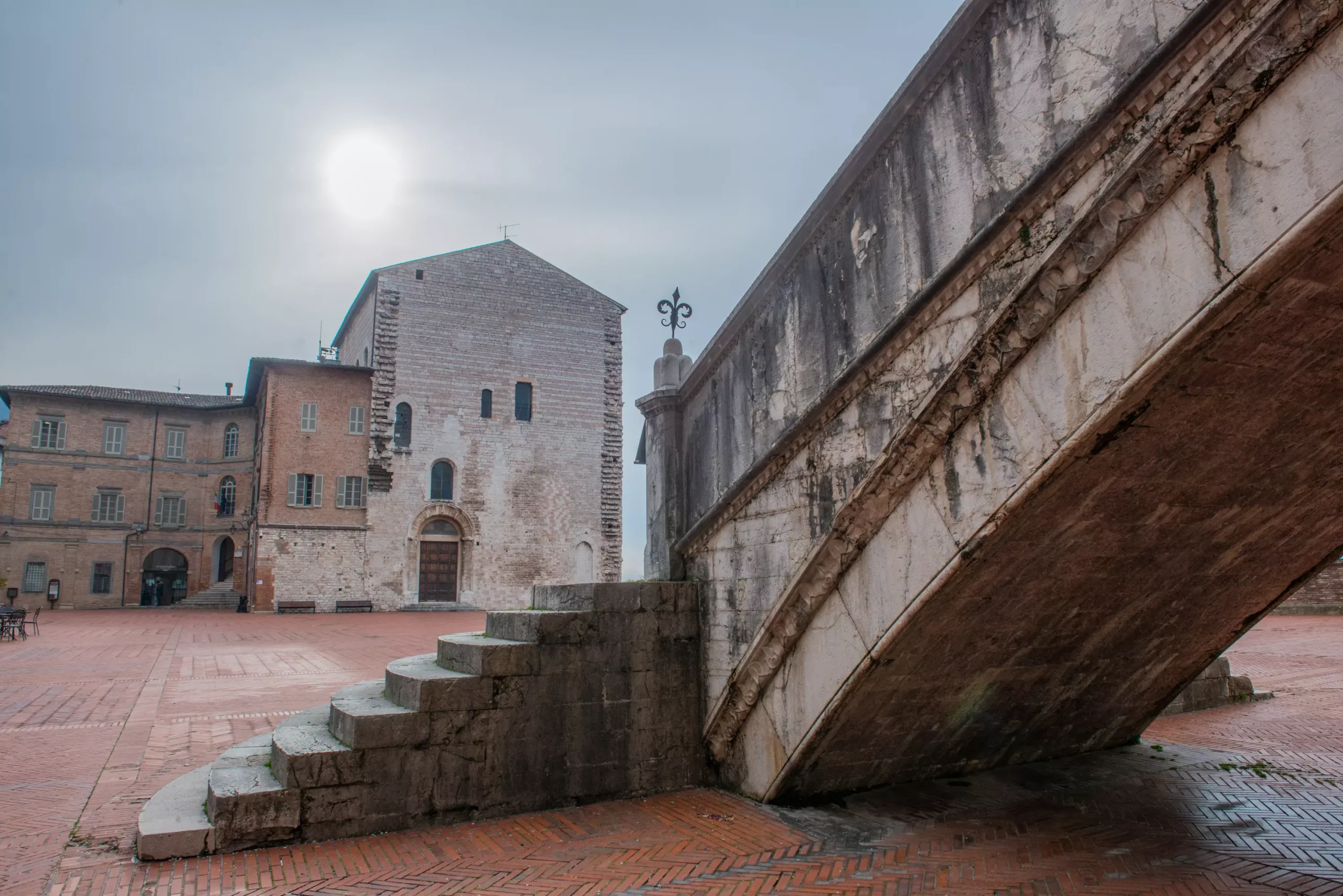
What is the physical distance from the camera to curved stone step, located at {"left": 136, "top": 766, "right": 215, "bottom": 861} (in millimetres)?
4805

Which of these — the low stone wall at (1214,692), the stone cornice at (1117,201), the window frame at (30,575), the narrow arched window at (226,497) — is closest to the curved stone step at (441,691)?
the stone cornice at (1117,201)

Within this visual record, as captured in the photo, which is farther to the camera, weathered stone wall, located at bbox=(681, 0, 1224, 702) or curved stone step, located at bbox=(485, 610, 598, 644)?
curved stone step, located at bbox=(485, 610, 598, 644)

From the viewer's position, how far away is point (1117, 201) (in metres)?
3.55

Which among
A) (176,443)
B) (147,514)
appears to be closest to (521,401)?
(176,443)

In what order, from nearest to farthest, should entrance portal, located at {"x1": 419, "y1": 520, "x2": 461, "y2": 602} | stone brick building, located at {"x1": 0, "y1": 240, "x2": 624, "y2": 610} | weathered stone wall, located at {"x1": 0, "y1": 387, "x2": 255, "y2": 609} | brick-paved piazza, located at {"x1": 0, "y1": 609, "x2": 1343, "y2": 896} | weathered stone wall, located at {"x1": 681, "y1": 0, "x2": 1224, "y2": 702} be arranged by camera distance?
weathered stone wall, located at {"x1": 681, "y1": 0, "x2": 1224, "y2": 702}
brick-paved piazza, located at {"x1": 0, "y1": 609, "x2": 1343, "y2": 896}
stone brick building, located at {"x1": 0, "y1": 240, "x2": 624, "y2": 610}
entrance portal, located at {"x1": 419, "y1": 520, "x2": 461, "y2": 602}
weathered stone wall, located at {"x1": 0, "y1": 387, "x2": 255, "y2": 609}

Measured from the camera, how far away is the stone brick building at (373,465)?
32250 millimetres

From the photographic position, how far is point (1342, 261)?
10.3ft

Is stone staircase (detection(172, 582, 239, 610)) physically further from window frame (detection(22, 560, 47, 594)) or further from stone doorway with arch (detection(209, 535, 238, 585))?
window frame (detection(22, 560, 47, 594))

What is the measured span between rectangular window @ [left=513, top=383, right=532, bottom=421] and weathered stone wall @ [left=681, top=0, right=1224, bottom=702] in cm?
2880

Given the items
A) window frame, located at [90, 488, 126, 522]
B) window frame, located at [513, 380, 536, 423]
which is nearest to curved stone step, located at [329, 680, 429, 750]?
window frame, located at [513, 380, 536, 423]

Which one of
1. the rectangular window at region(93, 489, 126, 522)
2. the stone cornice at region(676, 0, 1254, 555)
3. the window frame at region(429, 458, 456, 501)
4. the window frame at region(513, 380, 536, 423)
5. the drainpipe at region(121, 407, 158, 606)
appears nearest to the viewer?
the stone cornice at region(676, 0, 1254, 555)

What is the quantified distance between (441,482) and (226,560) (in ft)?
50.6

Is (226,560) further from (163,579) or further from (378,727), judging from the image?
(378,727)

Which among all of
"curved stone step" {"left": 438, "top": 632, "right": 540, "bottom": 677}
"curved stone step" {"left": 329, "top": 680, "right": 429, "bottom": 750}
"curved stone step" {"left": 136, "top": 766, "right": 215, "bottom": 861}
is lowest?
"curved stone step" {"left": 136, "top": 766, "right": 215, "bottom": 861}
